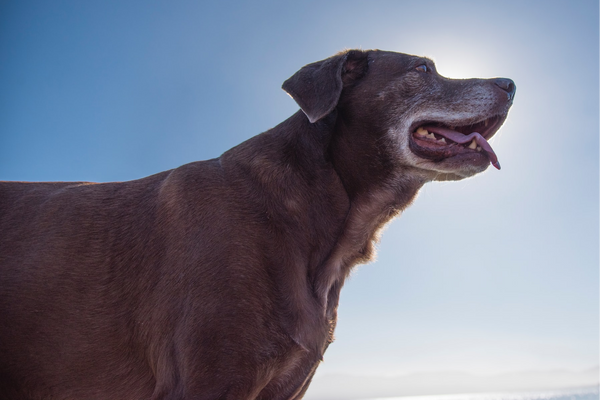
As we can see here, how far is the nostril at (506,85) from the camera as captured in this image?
4262 mm

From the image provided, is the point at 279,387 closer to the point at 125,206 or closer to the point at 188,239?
the point at 188,239

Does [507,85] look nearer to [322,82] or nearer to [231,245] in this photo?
[322,82]

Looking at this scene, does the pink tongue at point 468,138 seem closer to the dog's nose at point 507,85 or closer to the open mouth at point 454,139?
the open mouth at point 454,139

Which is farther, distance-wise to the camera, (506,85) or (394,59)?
(394,59)

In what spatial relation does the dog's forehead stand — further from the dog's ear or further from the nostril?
the nostril

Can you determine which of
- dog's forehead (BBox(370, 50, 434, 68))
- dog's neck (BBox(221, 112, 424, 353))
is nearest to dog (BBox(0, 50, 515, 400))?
dog's neck (BBox(221, 112, 424, 353))

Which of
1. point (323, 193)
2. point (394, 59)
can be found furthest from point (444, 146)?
point (323, 193)

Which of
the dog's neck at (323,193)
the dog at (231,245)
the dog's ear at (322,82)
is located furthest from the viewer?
the dog's ear at (322,82)

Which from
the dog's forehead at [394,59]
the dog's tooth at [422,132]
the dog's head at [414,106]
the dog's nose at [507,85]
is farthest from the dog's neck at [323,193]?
the dog's nose at [507,85]

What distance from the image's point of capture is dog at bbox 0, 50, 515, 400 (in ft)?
10.5

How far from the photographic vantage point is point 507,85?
427 centimetres

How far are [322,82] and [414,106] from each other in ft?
2.69

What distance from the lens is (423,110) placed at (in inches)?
164

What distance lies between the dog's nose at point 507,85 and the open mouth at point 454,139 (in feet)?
0.76
